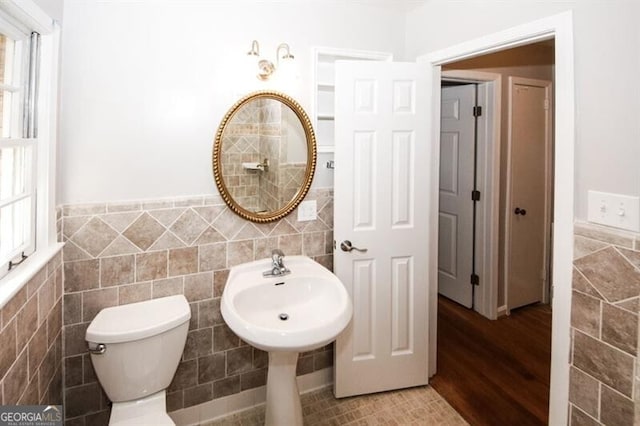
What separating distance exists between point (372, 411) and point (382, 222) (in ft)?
3.56

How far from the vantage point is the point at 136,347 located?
1604 millimetres

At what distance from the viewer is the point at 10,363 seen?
1197 mm

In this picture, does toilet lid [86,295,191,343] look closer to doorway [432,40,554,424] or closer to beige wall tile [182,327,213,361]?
beige wall tile [182,327,213,361]

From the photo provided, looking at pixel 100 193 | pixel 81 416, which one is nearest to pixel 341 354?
pixel 81 416

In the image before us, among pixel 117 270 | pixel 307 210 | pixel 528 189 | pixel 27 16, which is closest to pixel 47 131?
pixel 27 16

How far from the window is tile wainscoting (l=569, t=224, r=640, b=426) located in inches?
83.4

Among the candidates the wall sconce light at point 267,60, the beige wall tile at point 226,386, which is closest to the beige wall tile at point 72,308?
the beige wall tile at point 226,386

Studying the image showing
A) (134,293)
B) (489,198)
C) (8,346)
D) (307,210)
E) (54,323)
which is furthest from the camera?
(489,198)

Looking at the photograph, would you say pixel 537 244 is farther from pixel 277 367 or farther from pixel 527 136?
pixel 277 367

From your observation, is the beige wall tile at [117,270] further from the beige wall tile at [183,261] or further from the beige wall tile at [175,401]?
the beige wall tile at [175,401]

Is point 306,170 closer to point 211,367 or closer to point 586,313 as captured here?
point 211,367

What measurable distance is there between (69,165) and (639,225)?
231 centimetres

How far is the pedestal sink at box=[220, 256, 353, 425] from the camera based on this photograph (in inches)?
60.9

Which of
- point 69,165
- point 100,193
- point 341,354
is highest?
point 69,165
